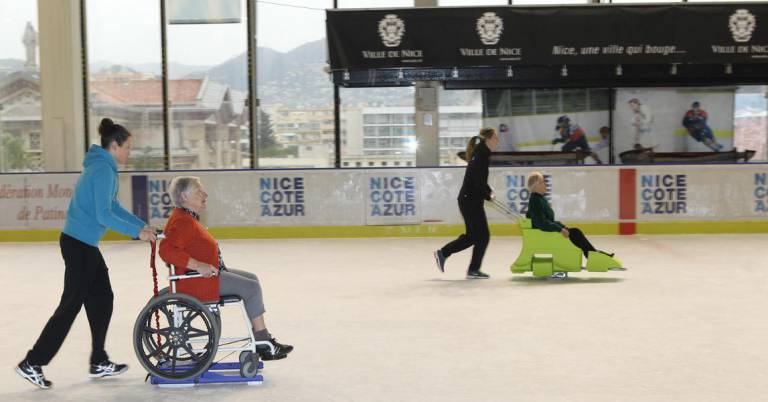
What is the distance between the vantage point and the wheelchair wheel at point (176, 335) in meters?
4.84

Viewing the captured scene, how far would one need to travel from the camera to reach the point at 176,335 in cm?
489

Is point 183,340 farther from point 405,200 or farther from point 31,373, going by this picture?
point 405,200

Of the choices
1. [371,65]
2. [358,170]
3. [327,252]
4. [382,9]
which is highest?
[382,9]

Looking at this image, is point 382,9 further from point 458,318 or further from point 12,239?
point 458,318

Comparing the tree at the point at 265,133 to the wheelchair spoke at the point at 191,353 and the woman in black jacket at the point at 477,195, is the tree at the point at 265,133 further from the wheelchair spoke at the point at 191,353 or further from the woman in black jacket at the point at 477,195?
the wheelchair spoke at the point at 191,353

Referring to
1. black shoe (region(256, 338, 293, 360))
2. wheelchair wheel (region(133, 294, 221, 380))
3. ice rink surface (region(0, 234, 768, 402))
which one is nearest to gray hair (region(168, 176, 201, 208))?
wheelchair wheel (region(133, 294, 221, 380))

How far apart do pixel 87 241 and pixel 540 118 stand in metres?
12.0

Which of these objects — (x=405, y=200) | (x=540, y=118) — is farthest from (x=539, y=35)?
(x=405, y=200)

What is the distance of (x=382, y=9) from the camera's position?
14062 millimetres

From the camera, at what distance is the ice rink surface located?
16.0 ft

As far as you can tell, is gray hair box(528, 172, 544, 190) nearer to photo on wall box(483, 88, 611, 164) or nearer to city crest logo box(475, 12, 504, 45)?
city crest logo box(475, 12, 504, 45)

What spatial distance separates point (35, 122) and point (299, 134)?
4816mm

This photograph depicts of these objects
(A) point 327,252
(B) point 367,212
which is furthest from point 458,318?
(B) point 367,212

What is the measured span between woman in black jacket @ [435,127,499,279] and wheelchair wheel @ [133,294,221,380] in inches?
174
